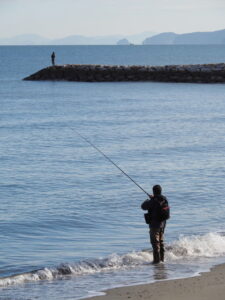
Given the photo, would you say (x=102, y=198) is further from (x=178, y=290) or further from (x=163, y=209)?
(x=178, y=290)

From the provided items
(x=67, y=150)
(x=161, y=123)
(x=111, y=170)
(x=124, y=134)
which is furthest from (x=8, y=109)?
(x=111, y=170)

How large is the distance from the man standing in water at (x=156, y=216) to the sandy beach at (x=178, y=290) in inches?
48.1

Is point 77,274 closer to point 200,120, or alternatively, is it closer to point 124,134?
point 124,134

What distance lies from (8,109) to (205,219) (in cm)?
2824

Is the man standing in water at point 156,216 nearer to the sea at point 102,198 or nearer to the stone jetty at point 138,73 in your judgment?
the sea at point 102,198

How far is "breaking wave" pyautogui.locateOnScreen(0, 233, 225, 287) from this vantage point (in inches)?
466

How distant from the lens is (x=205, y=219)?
52.7 feet

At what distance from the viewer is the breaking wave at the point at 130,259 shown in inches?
466

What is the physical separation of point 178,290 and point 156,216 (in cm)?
179

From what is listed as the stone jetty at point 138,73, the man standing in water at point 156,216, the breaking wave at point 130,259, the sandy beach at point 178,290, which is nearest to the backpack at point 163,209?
the man standing in water at point 156,216

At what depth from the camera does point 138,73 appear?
65.4 meters

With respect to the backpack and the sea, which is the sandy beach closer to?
the sea

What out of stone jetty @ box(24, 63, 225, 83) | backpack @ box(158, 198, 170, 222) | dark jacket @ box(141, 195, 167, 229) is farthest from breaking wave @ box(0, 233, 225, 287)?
stone jetty @ box(24, 63, 225, 83)

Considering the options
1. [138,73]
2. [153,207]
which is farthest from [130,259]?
[138,73]
